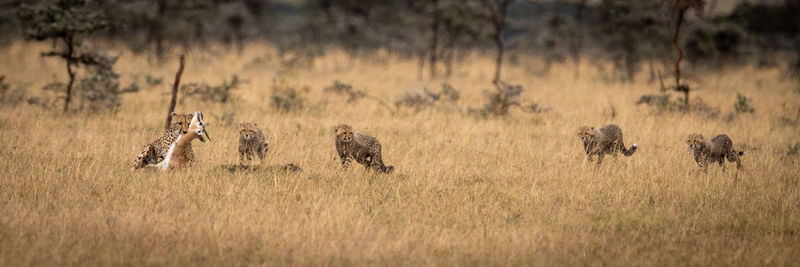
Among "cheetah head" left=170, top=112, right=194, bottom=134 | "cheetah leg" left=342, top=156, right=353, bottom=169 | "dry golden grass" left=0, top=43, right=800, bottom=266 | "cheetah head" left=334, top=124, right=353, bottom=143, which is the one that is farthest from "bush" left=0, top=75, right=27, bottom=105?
"cheetah head" left=334, top=124, right=353, bottom=143

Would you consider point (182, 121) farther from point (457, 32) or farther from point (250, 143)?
point (457, 32)

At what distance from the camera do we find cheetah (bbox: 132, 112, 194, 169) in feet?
24.5

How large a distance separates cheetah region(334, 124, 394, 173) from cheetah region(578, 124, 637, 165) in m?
2.75

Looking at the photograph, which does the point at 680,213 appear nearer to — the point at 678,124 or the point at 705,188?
the point at 705,188

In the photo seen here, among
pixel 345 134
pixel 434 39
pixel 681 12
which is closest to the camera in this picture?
pixel 345 134

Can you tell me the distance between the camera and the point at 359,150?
8055 millimetres

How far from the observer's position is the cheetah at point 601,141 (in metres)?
8.99

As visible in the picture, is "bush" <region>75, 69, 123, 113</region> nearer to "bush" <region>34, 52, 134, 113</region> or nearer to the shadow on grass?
"bush" <region>34, 52, 134, 113</region>

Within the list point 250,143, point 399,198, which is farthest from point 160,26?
point 399,198

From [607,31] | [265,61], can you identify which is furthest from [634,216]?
[607,31]

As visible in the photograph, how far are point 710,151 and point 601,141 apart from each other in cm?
136

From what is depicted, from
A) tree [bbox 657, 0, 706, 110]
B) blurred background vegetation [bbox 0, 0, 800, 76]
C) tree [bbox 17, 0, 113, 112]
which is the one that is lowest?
tree [bbox 17, 0, 113, 112]

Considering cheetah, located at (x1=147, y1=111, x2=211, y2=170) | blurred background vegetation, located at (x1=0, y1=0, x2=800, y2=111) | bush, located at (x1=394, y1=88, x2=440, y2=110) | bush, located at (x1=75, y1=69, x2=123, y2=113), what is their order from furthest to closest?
blurred background vegetation, located at (x1=0, y1=0, x2=800, y2=111), bush, located at (x1=394, y1=88, x2=440, y2=110), bush, located at (x1=75, y1=69, x2=123, y2=113), cheetah, located at (x1=147, y1=111, x2=211, y2=170)

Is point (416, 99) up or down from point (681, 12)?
down
